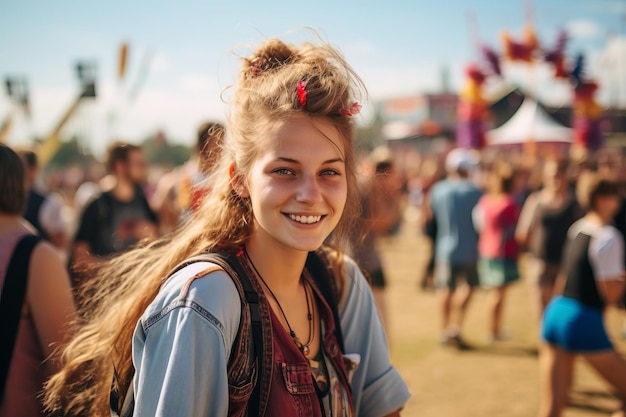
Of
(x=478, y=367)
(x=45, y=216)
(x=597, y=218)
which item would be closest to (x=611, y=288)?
(x=597, y=218)

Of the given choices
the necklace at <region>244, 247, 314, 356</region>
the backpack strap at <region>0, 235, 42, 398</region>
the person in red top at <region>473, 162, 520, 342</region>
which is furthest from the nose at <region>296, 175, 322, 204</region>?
the person in red top at <region>473, 162, 520, 342</region>

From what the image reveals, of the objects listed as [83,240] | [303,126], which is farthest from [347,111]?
[83,240]

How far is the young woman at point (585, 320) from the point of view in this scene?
326 centimetres

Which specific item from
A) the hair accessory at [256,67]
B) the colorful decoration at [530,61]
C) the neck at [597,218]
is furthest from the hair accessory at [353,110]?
the colorful decoration at [530,61]

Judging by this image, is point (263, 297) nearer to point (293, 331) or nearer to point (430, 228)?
point (293, 331)

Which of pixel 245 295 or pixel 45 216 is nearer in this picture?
pixel 245 295

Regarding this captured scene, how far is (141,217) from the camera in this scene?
4719 mm

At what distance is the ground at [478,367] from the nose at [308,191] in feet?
9.94

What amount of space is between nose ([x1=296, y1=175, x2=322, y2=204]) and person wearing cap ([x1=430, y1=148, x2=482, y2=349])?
482 centimetres

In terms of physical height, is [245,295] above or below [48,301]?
above

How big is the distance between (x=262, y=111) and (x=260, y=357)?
703 mm

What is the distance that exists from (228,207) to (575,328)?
2696 millimetres

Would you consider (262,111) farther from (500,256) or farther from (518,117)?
(518,117)

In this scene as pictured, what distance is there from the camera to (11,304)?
1.84m
